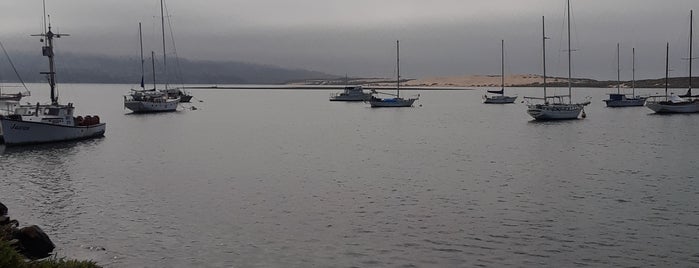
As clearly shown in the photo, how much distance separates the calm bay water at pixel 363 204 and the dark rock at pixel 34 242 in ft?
2.62

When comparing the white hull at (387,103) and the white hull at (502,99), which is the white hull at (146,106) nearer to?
the white hull at (387,103)

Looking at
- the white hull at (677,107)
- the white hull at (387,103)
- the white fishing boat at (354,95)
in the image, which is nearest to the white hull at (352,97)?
the white fishing boat at (354,95)

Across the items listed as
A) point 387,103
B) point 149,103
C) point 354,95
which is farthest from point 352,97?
point 149,103

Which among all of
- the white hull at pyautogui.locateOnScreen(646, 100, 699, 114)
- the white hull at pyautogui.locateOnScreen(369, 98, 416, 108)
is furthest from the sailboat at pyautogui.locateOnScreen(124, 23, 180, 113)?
the white hull at pyautogui.locateOnScreen(646, 100, 699, 114)

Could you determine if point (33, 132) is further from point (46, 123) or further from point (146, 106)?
point (146, 106)

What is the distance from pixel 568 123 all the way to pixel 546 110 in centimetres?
348

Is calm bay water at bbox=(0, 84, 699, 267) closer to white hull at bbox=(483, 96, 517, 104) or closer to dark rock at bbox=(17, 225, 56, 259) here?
dark rock at bbox=(17, 225, 56, 259)

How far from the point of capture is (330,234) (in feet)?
71.4

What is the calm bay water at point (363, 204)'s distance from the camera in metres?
19.5

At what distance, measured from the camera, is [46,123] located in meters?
52.9

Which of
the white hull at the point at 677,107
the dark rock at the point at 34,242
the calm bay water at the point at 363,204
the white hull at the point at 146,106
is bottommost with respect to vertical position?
the calm bay water at the point at 363,204

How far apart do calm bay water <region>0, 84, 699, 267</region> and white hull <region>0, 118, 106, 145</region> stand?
120 centimetres

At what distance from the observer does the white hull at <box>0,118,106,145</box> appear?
5125cm

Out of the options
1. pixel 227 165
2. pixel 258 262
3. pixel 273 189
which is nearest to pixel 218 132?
pixel 227 165
